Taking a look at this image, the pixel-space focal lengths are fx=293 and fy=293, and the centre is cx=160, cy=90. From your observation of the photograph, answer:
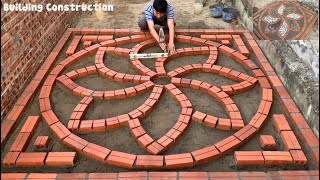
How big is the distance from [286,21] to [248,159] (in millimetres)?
2418

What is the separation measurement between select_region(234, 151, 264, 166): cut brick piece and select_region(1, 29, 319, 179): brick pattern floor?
1cm

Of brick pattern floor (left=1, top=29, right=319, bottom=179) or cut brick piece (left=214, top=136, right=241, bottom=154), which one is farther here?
cut brick piece (left=214, top=136, right=241, bottom=154)

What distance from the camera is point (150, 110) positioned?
3.80 m

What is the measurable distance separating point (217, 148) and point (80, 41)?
3.46m

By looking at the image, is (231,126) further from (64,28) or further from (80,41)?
(64,28)

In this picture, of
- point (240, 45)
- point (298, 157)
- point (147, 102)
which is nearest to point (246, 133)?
point (298, 157)

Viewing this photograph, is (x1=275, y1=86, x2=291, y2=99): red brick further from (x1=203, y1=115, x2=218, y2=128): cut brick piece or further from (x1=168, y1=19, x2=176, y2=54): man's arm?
(x1=168, y1=19, x2=176, y2=54): man's arm

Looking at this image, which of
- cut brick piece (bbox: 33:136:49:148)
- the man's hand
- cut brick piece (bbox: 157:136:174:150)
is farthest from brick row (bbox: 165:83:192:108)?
cut brick piece (bbox: 33:136:49:148)

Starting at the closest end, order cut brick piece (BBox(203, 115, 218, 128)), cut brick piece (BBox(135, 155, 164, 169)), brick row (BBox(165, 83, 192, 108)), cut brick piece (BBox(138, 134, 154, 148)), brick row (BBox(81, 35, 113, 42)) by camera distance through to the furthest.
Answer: cut brick piece (BBox(135, 155, 164, 169)), cut brick piece (BBox(138, 134, 154, 148)), cut brick piece (BBox(203, 115, 218, 128)), brick row (BBox(165, 83, 192, 108)), brick row (BBox(81, 35, 113, 42))

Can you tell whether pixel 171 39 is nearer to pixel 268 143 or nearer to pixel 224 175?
pixel 268 143

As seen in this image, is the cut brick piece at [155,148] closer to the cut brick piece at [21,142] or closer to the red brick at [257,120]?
the red brick at [257,120]

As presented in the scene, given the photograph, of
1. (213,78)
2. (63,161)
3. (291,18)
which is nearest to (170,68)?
(213,78)

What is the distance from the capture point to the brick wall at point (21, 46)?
3613mm

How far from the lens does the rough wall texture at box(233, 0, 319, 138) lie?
3516mm
